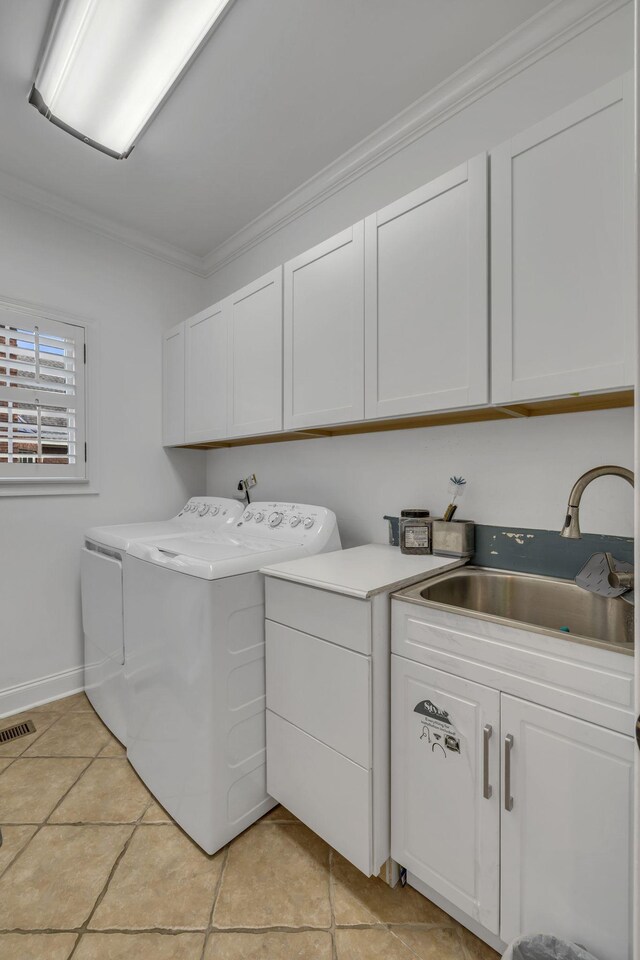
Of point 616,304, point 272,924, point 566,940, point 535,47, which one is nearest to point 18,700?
point 272,924

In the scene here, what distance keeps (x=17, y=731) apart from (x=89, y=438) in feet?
5.09

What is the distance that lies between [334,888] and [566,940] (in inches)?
25.6

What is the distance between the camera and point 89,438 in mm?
2525

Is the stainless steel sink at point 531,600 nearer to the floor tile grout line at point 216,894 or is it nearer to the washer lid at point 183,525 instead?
the floor tile grout line at point 216,894

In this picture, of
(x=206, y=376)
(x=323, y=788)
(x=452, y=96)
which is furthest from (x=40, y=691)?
(x=452, y=96)

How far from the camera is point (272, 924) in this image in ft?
3.82

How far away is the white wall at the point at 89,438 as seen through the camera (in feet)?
7.39

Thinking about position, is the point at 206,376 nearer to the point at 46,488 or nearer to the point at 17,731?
the point at 46,488

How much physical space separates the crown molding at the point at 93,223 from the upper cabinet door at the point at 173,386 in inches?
20.7

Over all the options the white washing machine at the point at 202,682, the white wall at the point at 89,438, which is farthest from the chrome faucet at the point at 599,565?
the white wall at the point at 89,438

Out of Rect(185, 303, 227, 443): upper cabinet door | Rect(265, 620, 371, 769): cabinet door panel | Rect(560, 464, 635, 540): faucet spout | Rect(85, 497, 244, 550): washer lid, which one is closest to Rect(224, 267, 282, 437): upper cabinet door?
Rect(185, 303, 227, 443): upper cabinet door

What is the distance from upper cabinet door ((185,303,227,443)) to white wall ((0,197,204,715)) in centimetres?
38

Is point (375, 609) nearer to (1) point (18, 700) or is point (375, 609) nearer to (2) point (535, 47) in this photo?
(2) point (535, 47)

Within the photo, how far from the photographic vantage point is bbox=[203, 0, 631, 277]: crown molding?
142 centimetres
